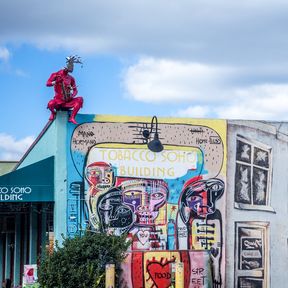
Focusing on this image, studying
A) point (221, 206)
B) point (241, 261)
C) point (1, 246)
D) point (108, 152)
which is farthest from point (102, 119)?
point (1, 246)

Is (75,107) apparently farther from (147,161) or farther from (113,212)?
(113,212)

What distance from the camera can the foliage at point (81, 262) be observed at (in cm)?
1742

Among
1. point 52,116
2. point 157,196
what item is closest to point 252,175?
point 157,196

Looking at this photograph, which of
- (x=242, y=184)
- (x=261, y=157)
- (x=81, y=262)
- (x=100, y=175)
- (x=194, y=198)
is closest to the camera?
(x=81, y=262)

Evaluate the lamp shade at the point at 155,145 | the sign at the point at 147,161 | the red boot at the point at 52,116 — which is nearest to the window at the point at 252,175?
the sign at the point at 147,161

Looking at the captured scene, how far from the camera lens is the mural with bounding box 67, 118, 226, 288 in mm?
20047

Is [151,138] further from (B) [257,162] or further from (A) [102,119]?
(B) [257,162]

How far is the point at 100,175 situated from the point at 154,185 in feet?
5.04

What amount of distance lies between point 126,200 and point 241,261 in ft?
12.3

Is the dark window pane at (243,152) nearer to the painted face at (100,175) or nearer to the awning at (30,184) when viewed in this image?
the painted face at (100,175)

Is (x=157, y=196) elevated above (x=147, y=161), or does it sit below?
below

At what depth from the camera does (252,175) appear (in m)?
21.1

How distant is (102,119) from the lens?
20.2 meters

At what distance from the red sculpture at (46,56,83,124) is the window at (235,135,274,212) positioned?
4.76 meters
